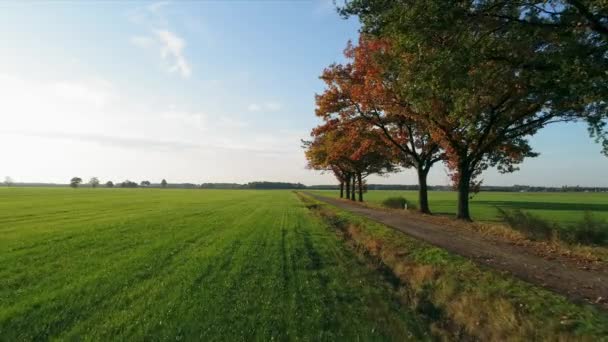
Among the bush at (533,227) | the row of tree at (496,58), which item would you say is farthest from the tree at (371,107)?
the bush at (533,227)

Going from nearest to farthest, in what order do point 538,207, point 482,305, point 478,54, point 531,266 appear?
1. point 482,305
2. point 531,266
3. point 478,54
4. point 538,207

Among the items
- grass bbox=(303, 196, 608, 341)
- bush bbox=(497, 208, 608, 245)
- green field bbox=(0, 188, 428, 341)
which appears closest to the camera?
grass bbox=(303, 196, 608, 341)

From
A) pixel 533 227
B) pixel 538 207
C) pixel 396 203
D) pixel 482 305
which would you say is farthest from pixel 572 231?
pixel 538 207

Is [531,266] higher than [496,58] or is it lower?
lower

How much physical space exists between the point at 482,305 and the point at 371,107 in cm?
A: 2256

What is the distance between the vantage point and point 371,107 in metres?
29.8

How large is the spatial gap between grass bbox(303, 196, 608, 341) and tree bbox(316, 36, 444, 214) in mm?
15561

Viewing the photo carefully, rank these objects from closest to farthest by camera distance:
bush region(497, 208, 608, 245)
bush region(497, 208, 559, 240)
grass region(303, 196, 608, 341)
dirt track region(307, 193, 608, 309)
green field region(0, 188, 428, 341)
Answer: grass region(303, 196, 608, 341)
green field region(0, 188, 428, 341)
dirt track region(307, 193, 608, 309)
bush region(497, 208, 608, 245)
bush region(497, 208, 559, 240)

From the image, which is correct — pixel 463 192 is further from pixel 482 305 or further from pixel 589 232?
pixel 482 305

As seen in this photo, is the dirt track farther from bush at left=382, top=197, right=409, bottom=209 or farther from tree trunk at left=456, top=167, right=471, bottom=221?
bush at left=382, top=197, right=409, bottom=209

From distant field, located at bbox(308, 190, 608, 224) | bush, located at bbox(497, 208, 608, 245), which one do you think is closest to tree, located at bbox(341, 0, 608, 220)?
bush, located at bbox(497, 208, 608, 245)

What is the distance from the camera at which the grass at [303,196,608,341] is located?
7215 millimetres

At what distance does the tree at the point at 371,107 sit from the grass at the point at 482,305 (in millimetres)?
15561

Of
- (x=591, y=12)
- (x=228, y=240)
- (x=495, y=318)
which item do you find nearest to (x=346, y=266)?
(x=495, y=318)
